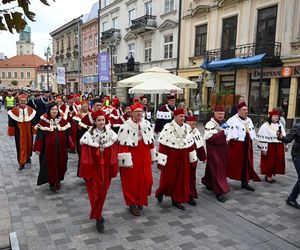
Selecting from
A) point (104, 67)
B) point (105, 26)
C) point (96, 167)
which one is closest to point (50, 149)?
point (96, 167)

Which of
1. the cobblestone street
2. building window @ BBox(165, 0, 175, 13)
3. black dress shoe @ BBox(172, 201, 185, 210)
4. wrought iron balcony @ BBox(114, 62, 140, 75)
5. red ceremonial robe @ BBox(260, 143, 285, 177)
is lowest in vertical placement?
the cobblestone street

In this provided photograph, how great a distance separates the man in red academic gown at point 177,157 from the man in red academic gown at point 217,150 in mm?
516

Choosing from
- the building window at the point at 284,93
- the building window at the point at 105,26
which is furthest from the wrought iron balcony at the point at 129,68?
the building window at the point at 284,93

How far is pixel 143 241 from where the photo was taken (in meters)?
3.96

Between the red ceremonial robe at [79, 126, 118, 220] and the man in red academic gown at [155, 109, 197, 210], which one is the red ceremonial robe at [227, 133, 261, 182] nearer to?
the man in red academic gown at [155, 109, 197, 210]

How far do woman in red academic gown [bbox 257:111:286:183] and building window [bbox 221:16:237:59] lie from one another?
12.0 meters

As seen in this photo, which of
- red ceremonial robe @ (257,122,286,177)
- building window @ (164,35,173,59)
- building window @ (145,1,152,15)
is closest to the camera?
red ceremonial robe @ (257,122,286,177)

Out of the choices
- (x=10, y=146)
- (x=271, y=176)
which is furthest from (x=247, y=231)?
(x=10, y=146)

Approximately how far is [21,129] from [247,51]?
13482 mm

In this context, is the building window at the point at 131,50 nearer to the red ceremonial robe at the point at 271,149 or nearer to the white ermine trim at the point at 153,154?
the red ceremonial robe at the point at 271,149

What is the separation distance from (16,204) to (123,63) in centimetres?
2531

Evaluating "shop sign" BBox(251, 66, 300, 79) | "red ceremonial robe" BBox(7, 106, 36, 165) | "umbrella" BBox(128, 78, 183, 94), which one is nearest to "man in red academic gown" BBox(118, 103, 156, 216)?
"red ceremonial robe" BBox(7, 106, 36, 165)

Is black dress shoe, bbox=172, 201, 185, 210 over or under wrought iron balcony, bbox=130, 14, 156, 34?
under

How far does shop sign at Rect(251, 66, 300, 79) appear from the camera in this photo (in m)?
14.8
